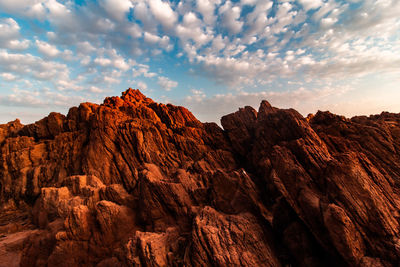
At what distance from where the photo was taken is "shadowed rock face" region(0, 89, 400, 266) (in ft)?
52.6

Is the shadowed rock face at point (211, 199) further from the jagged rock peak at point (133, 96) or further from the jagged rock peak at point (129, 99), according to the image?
the jagged rock peak at point (133, 96)

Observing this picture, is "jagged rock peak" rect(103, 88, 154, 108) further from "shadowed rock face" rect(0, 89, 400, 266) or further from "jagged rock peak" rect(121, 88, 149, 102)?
"shadowed rock face" rect(0, 89, 400, 266)

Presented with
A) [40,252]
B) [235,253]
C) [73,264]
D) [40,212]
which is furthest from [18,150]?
[235,253]

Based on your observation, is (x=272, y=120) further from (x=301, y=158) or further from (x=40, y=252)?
(x=40, y=252)

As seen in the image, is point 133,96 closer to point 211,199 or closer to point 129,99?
point 129,99

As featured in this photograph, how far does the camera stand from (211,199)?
23.7 metres

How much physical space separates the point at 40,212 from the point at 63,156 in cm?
1528

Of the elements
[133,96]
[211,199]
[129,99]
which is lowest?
[211,199]

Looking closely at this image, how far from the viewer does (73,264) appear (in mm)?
21438

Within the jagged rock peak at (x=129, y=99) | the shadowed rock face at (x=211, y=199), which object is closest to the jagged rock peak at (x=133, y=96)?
the jagged rock peak at (x=129, y=99)

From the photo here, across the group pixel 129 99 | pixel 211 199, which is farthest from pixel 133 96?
pixel 211 199

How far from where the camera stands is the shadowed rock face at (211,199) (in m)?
16.0

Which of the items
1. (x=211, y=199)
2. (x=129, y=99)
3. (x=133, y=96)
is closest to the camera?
(x=211, y=199)

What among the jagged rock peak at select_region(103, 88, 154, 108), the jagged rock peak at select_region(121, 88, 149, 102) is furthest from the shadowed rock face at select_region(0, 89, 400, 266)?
the jagged rock peak at select_region(121, 88, 149, 102)
